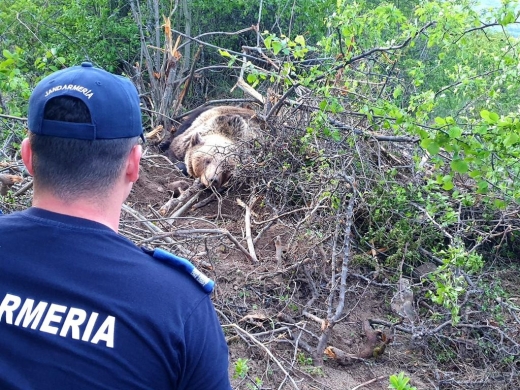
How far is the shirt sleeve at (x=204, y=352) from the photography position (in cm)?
159

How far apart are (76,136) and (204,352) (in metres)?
0.73

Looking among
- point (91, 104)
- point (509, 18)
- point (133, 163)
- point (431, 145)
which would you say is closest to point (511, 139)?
point (431, 145)

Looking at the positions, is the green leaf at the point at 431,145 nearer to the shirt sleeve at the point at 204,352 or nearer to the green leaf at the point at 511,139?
the green leaf at the point at 511,139

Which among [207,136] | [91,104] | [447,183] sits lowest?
[207,136]

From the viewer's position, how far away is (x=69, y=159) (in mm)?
1683

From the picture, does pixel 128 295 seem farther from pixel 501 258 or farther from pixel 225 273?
pixel 501 258

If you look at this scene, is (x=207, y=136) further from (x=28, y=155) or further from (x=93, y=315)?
(x=93, y=315)

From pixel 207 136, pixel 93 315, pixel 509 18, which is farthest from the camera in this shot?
pixel 207 136

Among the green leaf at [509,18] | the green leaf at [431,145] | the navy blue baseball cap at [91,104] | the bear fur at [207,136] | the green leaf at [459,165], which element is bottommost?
the bear fur at [207,136]

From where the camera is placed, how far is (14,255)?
1.60m

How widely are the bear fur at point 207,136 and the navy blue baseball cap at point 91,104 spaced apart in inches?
236

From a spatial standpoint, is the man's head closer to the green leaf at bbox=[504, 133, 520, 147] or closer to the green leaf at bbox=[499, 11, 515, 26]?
the green leaf at bbox=[504, 133, 520, 147]

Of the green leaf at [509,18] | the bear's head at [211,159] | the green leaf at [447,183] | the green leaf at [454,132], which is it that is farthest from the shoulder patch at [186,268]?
the bear's head at [211,159]

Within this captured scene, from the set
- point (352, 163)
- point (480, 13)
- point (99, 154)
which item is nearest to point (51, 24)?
point (352, 163)
